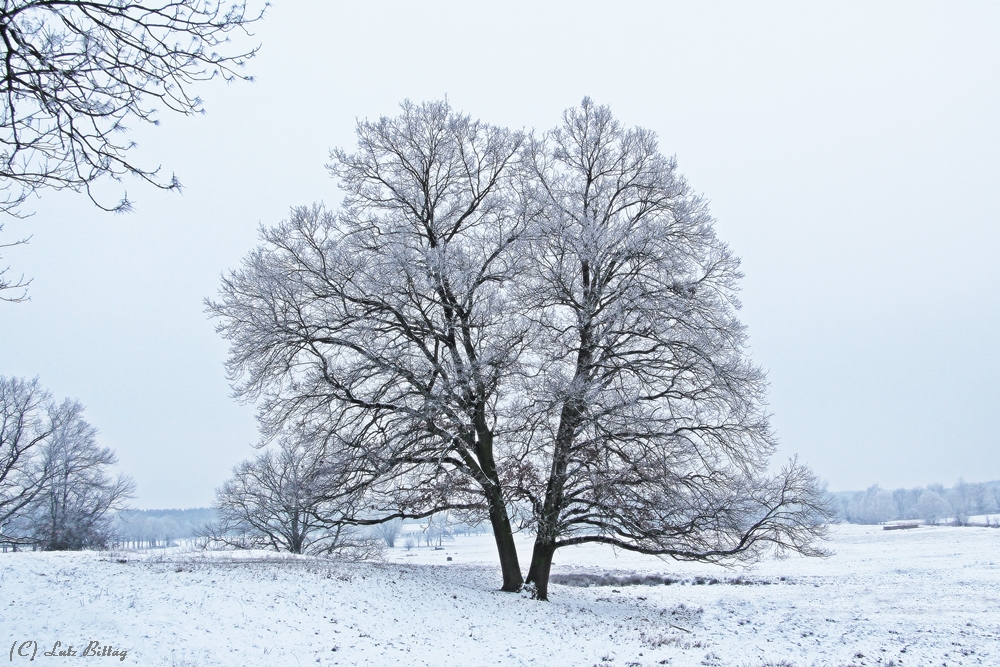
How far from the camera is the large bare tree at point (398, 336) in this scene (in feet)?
41.5

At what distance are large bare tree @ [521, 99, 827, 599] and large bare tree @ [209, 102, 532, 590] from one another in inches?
39.5

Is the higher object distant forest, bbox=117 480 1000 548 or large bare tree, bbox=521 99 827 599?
large bare tree, bbox=521 99 827 599

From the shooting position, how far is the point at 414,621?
31.3 ft

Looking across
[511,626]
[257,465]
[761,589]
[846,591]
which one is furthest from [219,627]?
[257,465]

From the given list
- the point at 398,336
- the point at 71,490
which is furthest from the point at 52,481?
the point at 398,336

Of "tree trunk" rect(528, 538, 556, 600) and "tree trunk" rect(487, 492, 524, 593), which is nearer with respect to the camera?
"tree trunk" rect(528, 538, 556, 600)

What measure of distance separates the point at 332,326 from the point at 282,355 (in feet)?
4.13

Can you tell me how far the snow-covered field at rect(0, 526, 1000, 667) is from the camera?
7.27 metres

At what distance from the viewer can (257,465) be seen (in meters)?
30.0

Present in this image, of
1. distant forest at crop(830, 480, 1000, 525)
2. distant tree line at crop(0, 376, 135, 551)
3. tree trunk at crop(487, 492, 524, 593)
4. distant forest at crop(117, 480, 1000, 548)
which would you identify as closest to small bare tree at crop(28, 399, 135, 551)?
distant tree line at crop(0, 376, 135, 551)

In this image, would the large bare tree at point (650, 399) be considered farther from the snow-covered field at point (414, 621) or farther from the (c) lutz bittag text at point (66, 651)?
the (c) lutz bittag text at point (66, 651)

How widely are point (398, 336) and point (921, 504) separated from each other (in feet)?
484

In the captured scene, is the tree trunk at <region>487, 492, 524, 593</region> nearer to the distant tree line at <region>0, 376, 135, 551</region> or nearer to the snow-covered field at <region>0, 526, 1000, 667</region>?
the snow-covered field at <region>0, 526, 1000, 667</region>

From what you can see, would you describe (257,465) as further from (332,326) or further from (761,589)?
(761,589)
